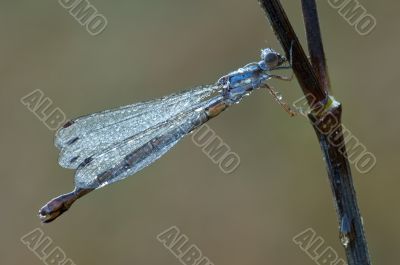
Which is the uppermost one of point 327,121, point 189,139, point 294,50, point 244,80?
point 189,139

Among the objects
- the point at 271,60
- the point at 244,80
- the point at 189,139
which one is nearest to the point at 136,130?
the point at 244,80

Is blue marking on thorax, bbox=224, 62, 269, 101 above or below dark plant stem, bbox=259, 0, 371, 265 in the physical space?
above

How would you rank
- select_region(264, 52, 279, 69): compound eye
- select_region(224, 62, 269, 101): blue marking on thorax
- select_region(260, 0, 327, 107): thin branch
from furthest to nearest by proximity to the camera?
select_region(224, 62, 269, 101): blue marking on thorax
select_region(264, 52, 279, 69): compound eye
select_region(260, 0, 327, 107): thin branch

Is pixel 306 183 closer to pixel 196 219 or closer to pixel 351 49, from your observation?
pixel 196 219

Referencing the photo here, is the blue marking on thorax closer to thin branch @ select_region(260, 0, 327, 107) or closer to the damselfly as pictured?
the damselfly

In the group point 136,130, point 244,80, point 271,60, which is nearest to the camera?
point 271,60

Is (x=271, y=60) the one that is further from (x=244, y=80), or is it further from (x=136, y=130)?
(x=136, y=130)

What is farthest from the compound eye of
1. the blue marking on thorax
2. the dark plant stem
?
the dark plant stem
